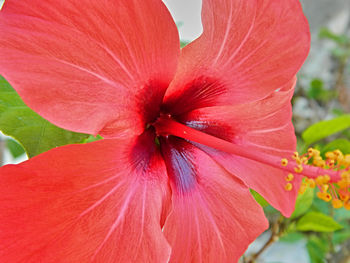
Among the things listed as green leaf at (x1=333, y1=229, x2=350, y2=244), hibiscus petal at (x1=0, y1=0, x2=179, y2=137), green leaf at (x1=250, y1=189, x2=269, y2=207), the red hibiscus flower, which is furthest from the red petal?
green leaf at (x1=333, y1=229, x2=350, y2=244)

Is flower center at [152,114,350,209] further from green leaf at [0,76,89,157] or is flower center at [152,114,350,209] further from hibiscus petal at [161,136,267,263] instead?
green leaf at [0,76,89,157]

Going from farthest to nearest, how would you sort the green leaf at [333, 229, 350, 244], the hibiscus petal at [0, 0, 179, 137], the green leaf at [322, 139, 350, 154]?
1. the green leaf at [333, 229, 350, 244]
2. the green leaf at [322, 139, 350, 154]
3. the hibiscus petal at [0, 0, 179, 137]

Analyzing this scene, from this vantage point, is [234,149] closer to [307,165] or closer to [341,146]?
[307,165]

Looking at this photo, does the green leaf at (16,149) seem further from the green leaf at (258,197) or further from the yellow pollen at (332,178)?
the yellow pollen at (332,178)

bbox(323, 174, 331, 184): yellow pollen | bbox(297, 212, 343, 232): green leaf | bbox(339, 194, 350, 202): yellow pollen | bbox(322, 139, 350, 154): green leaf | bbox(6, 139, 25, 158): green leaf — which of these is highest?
bbox(6, 139, 25, 158): green leaf

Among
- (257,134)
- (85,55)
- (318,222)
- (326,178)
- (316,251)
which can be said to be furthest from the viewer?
(316,251)

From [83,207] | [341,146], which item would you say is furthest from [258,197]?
[83,207]

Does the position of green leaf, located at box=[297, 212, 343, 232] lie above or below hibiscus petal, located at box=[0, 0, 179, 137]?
below
